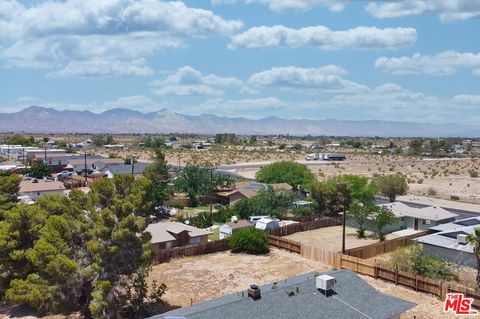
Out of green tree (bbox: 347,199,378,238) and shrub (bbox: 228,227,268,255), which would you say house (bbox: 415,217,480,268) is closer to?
green tree (bbox: 347,199,378,238)

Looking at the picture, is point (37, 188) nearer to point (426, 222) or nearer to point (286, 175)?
point (286, 175)

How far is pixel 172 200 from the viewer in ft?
206

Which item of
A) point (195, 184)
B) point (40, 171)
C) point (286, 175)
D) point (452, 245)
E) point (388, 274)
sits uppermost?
point (286, 175)

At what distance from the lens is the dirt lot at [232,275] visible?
30.2 m

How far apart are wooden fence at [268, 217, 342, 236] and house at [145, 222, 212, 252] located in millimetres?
6659

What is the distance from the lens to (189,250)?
40.0 m

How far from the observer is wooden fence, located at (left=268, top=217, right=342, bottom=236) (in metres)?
46.8

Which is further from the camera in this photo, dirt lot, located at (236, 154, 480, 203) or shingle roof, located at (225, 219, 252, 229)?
dirt lot, located at (236, 154, 480, 203)

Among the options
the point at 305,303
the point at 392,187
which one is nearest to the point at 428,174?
the point at 392,187

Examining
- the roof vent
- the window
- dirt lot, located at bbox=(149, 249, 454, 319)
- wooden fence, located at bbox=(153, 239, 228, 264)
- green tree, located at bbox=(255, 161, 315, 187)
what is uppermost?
green tree, located at bbox=(255, 161, 315, 187)

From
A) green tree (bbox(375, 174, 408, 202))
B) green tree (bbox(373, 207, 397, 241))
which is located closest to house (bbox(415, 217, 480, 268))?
green tree (bbox(373, 207, 397, 241))

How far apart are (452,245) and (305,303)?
19336 mm

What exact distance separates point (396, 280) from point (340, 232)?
51.6ft

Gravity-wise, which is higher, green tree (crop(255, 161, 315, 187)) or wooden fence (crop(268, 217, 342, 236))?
green tree (crop(255, 161, 315, 187))
